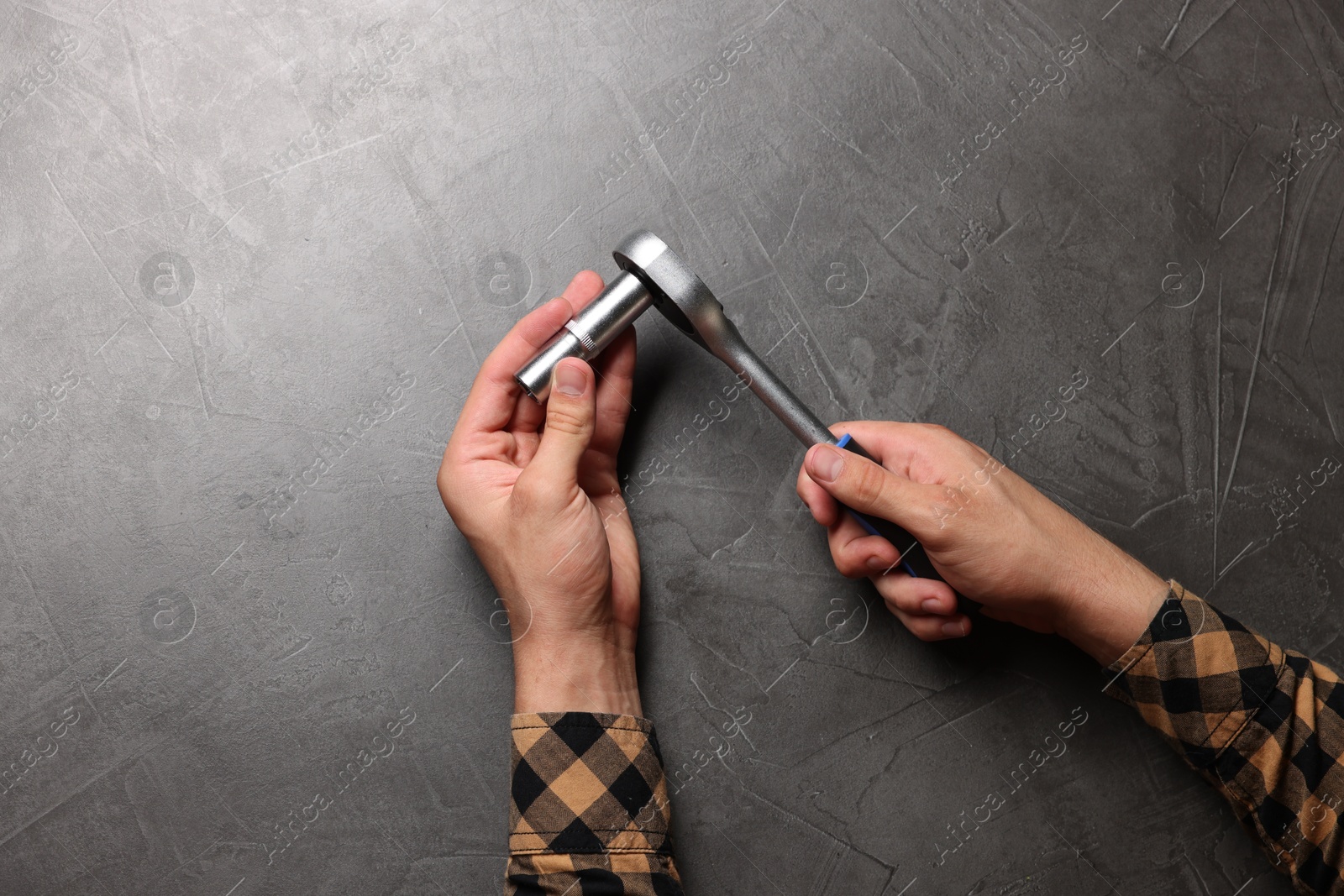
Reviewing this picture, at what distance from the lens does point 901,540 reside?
3.56ft

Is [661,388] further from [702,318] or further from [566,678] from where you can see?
[566,678]

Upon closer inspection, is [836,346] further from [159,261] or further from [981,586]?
[159,261]

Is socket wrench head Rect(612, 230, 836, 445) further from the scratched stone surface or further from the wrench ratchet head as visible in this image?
the scratched stone surface

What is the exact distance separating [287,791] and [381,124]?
943 mm

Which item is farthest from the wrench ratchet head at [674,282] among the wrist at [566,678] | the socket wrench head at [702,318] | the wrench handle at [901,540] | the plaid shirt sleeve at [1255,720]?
the plaid shirt sleeve at [1255,720]

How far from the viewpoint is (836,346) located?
125cm

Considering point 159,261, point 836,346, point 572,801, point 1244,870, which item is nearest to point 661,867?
point 572,801

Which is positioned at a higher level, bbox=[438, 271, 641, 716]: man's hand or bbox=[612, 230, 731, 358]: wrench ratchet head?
bbox=[612, 230, 731, 358]: wrench ratchet head

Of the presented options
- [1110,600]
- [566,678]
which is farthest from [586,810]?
[1110,600]

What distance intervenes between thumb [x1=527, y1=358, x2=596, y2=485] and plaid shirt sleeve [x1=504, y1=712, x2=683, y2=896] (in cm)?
31

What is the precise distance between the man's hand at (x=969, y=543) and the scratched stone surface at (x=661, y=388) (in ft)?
0.34

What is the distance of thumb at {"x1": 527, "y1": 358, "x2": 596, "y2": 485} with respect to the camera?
1.05 metres

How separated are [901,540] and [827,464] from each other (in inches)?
5.7

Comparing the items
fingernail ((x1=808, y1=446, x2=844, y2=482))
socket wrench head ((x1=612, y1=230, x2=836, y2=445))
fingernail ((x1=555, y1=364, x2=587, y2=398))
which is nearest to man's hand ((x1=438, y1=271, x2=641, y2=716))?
fingernail ((x1=555, y1=364, x2=587, y2=398))
